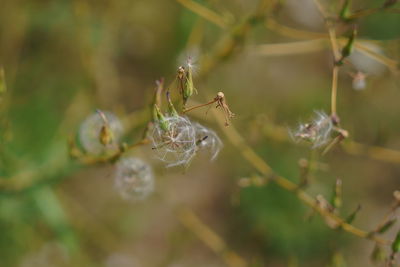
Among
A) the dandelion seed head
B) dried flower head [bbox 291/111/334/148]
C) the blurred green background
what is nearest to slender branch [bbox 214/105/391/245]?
dried flower head [bbox 291/111/334/148]

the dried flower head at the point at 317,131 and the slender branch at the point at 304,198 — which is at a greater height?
the dried flower head at the point at 317,131

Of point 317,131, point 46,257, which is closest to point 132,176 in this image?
point 317,131

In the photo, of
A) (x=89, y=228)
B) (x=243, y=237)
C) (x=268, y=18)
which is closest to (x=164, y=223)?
(x=243, y=237)

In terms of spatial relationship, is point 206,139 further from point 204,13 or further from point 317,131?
point 204,13

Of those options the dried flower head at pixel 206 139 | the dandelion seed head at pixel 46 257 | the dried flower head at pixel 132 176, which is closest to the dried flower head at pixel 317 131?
the dried flower head at pixel 206 139

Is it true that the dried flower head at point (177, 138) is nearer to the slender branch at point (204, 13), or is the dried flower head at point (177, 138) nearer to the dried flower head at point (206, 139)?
the dried flower head at point (206, 139)

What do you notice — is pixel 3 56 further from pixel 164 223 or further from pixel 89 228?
Answer: pixel 164 223

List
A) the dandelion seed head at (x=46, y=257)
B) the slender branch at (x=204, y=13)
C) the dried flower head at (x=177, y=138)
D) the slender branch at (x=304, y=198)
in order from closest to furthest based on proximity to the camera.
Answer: the dried flower head at (x=177, y=138), the slender branch at (x=304, y=198), the slender branch at (x=204, y=13), the dandelion seed head at (x=46, y=257)
